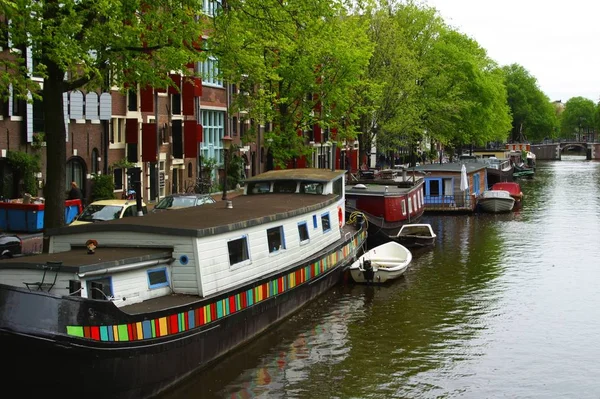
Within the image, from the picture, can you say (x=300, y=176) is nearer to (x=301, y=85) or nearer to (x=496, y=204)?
(x=301, y=85)

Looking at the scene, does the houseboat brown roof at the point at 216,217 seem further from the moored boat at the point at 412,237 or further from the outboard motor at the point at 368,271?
the moored boat at the point at 412,237

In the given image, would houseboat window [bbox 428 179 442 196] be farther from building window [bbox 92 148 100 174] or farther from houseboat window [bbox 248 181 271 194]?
houseboat window [bbox 248 181 271 194]

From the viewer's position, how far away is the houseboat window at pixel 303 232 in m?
25.0

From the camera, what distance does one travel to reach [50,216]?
22.7 metres

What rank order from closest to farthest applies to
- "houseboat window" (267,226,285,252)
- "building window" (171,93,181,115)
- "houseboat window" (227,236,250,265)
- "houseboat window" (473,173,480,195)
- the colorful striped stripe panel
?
the colorful striped stripe panel → "houseboat window" (227,236,250,265) → "houseboat window" (267,226,285,252) → "building window" (171,93,181,115) → "houseboat window" (473,173,480,195)

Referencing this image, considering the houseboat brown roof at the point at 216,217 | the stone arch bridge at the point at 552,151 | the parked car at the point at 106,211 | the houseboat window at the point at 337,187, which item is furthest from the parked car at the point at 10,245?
the stone arch bridge at the point at 552,151

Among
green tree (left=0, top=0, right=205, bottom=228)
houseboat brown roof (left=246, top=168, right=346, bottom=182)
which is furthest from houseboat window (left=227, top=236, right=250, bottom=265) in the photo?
houseboat brown roof (left=246, top=168, right=346, bottom=182)

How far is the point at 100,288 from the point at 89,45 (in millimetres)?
7564

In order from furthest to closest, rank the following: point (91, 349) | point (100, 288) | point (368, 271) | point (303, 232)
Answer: point (368, 271) → point (303, 232) → point (100, 288) → point (91, 349)

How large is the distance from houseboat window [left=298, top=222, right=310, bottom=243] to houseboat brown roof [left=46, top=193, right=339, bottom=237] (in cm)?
40

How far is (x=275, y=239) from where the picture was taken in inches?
907

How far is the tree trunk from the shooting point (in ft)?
72.7

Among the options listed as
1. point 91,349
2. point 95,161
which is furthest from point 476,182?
point 91,349

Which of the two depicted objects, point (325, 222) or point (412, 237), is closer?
point (325, 222)
